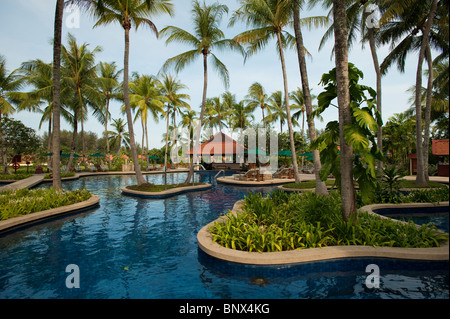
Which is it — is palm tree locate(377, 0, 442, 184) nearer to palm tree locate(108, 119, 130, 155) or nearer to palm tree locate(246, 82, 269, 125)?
palm tree locate(246, 82, 269, 125)

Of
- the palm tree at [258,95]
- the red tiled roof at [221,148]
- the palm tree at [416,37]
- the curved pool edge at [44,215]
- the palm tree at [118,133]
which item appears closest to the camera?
the curved pool edge at [44,215]

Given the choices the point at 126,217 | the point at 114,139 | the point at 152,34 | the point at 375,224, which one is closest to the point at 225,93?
the point at 114,139

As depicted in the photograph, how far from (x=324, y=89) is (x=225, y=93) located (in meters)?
34.7

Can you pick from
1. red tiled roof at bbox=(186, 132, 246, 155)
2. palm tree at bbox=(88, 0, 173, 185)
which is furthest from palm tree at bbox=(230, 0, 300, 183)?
red tiled roof at bbox=(186, 132, 246, 155)

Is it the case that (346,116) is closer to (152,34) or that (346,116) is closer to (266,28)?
(266,28)

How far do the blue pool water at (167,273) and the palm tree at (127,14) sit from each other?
8.14m

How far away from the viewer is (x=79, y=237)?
6.61 metres

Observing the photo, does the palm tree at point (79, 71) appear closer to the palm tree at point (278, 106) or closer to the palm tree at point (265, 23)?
the palm tree at point (265, 23)

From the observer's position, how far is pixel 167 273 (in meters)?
4.51

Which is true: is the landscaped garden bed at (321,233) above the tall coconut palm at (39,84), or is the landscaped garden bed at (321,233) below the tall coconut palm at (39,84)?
below

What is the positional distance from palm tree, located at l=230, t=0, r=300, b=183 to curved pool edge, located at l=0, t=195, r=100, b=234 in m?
10.8

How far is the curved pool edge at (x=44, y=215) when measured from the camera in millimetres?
6914

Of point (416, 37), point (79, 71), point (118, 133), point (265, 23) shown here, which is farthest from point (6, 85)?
point (416, 37)

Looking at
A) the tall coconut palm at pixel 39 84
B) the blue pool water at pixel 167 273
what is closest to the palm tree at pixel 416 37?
the blue pool water at pixel 167 273
